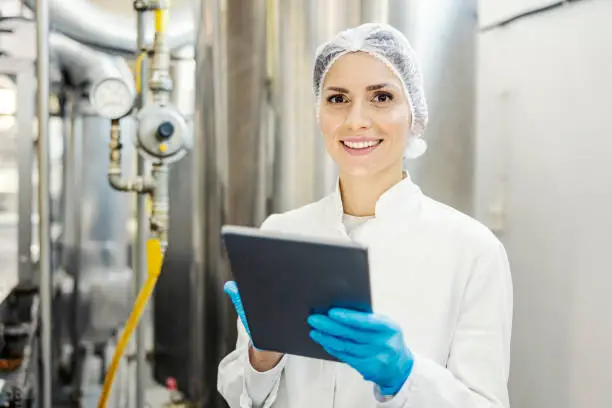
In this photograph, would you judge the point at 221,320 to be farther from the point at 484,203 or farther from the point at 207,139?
A: the point at 484,203

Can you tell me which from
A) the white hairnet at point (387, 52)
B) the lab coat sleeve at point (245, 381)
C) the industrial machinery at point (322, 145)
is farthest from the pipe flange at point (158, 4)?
the lab coat sleeve at point (245, 381)

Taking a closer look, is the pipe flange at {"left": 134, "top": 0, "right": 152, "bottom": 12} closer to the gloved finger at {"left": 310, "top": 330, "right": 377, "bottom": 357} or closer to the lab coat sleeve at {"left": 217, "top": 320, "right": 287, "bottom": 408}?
the lab coat sleeve at {"left": 217, "top": 320, "right": 287, "bottom": 408}

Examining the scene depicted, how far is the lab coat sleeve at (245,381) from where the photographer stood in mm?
981

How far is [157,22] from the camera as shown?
1.58m

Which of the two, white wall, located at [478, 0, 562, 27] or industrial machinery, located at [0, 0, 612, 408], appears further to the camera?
white wall, located at [478, 0, 562, 27]

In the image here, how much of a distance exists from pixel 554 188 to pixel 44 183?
4.56 feet

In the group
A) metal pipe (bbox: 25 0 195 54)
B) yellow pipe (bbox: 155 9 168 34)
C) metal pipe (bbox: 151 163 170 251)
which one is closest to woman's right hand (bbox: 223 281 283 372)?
metal pipe (bbox: 151 163 170 251)

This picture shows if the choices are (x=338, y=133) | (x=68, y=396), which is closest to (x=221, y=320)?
(x=338, y=133)

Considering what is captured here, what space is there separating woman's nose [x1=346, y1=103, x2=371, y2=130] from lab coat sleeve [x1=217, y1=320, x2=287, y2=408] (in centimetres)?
42

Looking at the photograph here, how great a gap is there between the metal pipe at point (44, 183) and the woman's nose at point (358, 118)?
40.3 inches

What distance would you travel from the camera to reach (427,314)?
3.11 feet

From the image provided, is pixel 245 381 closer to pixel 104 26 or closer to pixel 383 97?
pixel 383 97

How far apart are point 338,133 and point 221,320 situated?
674 millimetres

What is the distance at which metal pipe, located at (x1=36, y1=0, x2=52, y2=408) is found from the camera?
5.11ft
